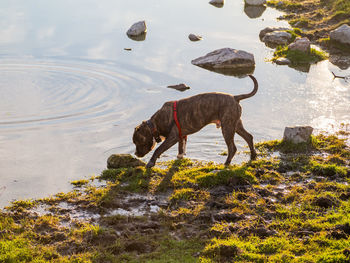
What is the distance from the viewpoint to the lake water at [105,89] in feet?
39.3

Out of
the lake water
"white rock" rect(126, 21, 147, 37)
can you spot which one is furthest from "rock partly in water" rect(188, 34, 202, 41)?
"white rock" rect(126, 21, 147, 37)

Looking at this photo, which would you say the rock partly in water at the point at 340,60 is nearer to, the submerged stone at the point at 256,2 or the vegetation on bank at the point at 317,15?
the vegetation on bank at the point at 317,15

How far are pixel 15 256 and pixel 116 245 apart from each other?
1.60 metres

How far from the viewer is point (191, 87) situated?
1744cm

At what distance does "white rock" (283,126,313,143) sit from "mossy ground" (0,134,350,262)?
0.81 m

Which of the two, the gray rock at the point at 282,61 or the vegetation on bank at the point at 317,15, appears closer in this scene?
the gray rock at the point at 282,61

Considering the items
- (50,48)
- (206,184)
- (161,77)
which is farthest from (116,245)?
(50,48)

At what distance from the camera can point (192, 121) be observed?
36.1ft

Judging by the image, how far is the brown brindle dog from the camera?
1073 cm

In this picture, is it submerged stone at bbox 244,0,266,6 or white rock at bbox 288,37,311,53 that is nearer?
white rock at bbox 288,37,311,53

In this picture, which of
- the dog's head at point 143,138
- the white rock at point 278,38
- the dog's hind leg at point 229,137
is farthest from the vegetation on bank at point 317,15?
the dog's head at point 143,138

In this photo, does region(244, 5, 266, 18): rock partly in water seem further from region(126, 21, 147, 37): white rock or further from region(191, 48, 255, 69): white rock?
region(191, 48, 255, 69): white rock

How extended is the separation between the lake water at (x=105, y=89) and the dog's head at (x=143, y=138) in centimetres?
93

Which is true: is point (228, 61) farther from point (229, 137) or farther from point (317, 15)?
point (317, 15)
